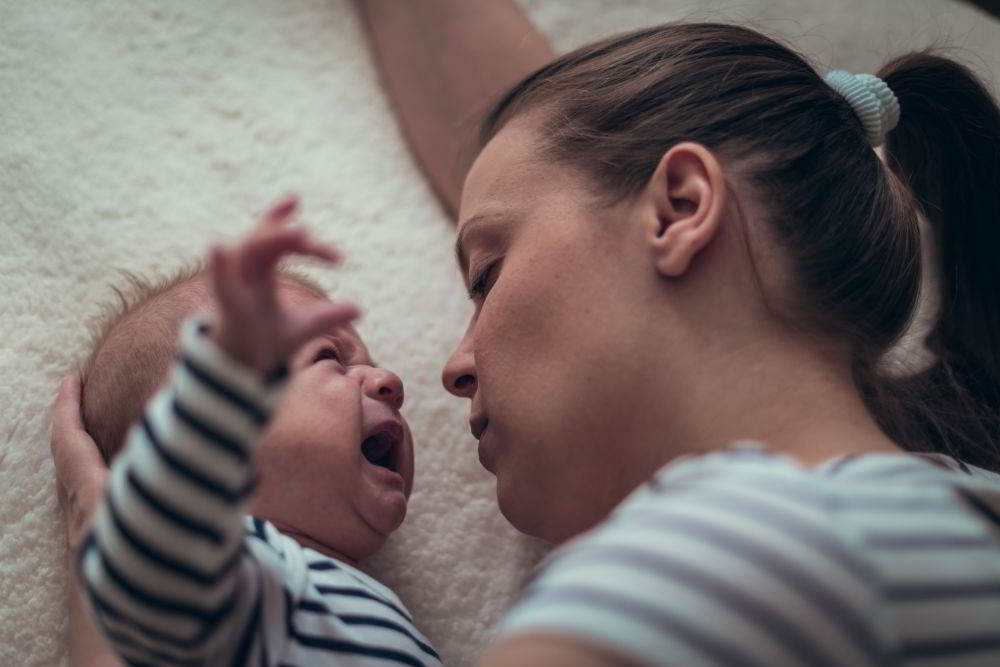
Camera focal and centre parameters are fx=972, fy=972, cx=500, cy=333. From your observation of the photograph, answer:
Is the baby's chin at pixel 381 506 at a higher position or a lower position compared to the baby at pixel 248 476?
lower

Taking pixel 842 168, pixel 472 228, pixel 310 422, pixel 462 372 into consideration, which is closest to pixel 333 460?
pixel 310 422

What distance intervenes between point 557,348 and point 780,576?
30 cm

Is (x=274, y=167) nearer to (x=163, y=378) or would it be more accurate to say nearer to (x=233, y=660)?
(x=163, y=378)

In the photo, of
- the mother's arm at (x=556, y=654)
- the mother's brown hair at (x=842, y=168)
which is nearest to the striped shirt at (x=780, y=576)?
the mother's arm at (x=556, y=654)

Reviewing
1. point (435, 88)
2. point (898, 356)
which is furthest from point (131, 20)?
point (898, 356)

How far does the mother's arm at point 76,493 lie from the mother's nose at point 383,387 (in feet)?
0.86

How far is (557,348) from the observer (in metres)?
0.77

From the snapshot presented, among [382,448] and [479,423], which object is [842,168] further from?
[382,448]

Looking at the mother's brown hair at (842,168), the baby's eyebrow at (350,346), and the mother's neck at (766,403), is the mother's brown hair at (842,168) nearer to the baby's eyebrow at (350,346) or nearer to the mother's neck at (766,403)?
the mother's neck at (766,403)

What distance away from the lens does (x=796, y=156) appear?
797mm

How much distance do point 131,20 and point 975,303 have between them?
3.45 feet

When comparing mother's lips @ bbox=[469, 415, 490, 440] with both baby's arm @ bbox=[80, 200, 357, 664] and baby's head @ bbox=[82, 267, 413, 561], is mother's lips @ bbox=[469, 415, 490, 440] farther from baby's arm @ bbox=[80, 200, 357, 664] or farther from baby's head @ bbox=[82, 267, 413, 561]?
baby's arm @ bbox=[80, 200, 357, 664]

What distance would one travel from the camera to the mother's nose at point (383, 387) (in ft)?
3.10

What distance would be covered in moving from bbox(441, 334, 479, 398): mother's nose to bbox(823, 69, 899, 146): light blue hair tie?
407 millimetres
